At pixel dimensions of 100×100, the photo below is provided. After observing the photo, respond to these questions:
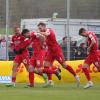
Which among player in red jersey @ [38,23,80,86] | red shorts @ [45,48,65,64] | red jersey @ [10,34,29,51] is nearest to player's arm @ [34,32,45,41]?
player in red jersey @ [38,23,80,86]

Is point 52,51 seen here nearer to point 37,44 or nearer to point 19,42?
point 37,44

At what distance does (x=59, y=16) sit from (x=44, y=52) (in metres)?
22.1

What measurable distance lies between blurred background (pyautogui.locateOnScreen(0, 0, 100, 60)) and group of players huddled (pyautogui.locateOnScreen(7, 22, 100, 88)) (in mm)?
8342

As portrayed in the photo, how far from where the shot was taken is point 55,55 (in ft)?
63.3

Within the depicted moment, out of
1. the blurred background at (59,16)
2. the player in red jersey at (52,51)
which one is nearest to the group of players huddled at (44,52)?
the player in red jersey at (52,51)

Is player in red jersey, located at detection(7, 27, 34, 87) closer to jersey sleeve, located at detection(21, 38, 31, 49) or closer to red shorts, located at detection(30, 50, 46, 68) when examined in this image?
jersey sleeve, located at detection(21, 38, 31, 49)

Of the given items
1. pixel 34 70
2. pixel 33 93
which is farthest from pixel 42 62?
pixel 33 93

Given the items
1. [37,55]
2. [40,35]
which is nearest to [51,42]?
[37,55]

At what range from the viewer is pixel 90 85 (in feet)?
63.0

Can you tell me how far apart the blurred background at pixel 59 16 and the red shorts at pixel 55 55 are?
8.60 meters

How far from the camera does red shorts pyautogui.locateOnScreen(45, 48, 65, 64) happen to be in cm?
1919

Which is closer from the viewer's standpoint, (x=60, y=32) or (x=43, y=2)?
(x=60, y=32)

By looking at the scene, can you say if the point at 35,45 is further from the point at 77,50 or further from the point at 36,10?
the point at 36,10

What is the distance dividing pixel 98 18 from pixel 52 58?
66.6 feet
